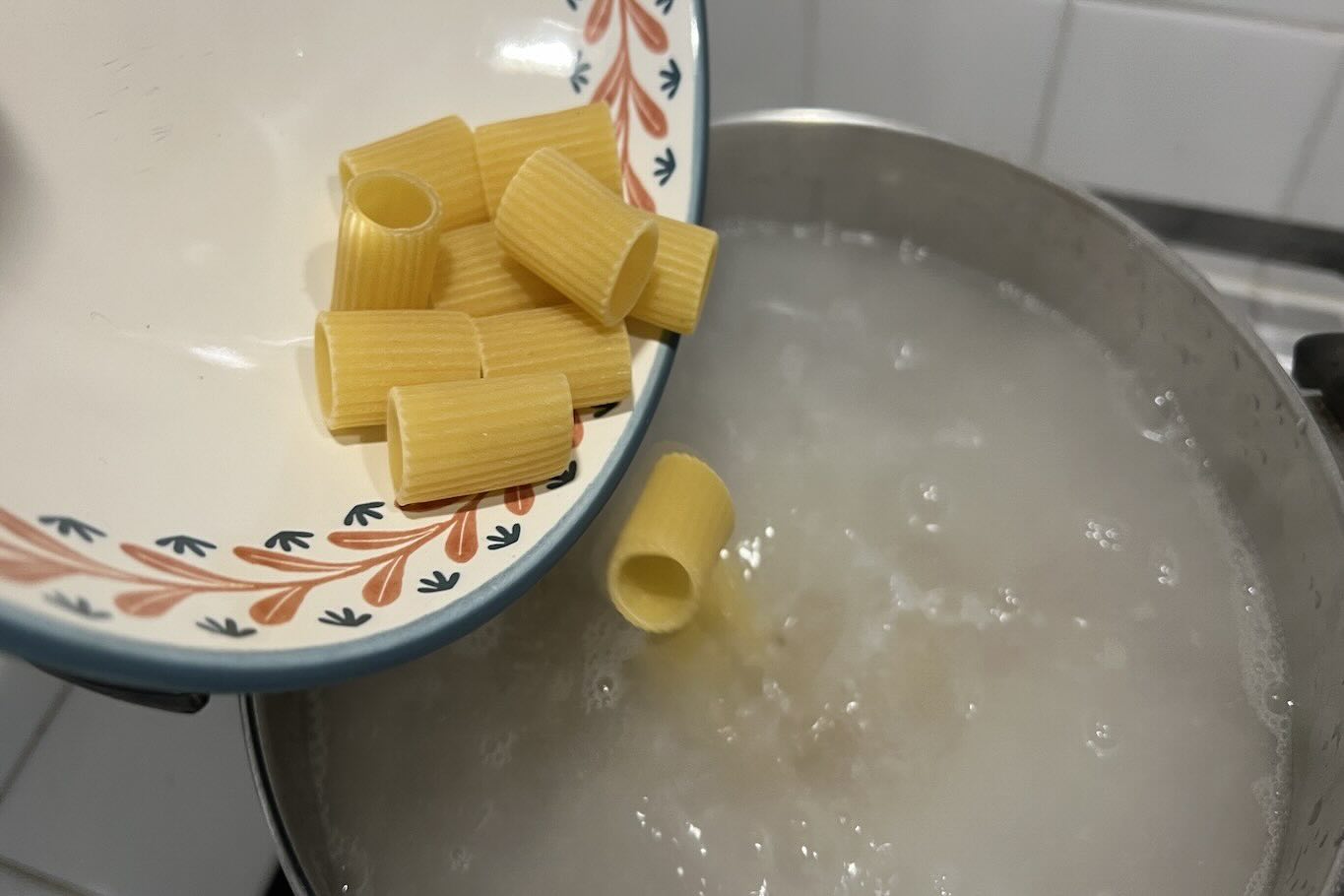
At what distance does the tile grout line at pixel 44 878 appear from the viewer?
0.57 metres

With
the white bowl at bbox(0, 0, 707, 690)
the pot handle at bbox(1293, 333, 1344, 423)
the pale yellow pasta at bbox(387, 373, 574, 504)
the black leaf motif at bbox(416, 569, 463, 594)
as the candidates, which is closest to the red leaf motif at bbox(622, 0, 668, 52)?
the white bowl at bbox(0, 0, 707, 690)

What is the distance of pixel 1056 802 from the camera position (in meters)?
0.53

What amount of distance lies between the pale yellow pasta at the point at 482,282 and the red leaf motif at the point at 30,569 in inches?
9.1

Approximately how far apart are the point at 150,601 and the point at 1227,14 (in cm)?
66

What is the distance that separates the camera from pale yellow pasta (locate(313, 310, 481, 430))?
1.45 feet

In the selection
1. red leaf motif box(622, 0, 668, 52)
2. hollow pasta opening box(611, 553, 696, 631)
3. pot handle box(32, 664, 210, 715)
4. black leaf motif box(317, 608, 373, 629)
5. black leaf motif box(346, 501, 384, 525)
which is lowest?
hollow pasta opening box(611, 553, 696, 631)

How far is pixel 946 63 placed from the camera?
710 millimetres

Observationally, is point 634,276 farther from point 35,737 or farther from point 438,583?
point 35,737

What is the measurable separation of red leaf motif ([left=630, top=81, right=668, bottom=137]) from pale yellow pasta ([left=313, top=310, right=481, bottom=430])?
0.52ft

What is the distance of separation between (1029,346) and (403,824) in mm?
485

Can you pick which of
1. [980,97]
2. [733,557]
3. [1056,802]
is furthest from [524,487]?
[980,97]

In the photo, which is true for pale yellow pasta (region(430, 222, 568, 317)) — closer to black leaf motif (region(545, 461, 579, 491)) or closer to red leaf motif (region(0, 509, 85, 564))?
black leaf motif (region(545, 461, 579, 491))

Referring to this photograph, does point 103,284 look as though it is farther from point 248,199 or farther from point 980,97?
point 980,97

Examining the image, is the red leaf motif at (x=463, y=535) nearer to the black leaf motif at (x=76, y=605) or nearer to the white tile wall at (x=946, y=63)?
the black leaf motif at (x=76, y=605)
